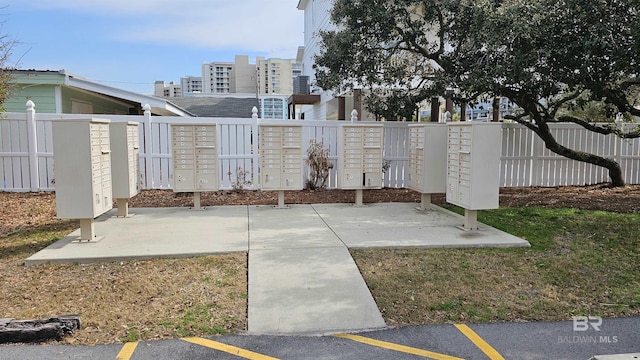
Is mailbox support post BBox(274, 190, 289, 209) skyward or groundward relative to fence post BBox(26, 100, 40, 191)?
groundward

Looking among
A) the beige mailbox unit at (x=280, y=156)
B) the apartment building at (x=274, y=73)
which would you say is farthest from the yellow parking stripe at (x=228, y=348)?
the apartment building at (x=274, y=73)

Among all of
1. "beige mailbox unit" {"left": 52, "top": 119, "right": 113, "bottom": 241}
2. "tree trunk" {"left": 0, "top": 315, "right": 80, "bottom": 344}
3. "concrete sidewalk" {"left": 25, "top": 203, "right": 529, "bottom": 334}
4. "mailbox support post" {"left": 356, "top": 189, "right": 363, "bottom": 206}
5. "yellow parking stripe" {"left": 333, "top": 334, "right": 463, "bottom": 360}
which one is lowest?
"yellow parking stripe" {"left": 333, "top": 334, "right": 463, "bottom": 360}

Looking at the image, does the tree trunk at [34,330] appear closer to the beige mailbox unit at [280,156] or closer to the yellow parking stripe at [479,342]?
the yellow parking stripe at [479,342]

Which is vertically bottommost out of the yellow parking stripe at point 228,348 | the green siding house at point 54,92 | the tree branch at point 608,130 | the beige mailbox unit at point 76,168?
the yellow parking stripe at point 228,348

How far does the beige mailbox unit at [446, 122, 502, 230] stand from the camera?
255 inches

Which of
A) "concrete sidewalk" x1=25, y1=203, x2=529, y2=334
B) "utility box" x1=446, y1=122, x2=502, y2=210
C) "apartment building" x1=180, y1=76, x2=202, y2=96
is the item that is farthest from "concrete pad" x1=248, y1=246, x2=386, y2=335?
"apartment building" x1=180, y1=76, x2=202, y2=96

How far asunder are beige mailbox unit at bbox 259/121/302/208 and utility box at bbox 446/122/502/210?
3162mm

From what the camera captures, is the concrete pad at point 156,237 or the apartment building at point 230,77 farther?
the apartment building at point 230,77

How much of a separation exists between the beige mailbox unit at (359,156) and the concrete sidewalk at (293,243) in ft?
1.69

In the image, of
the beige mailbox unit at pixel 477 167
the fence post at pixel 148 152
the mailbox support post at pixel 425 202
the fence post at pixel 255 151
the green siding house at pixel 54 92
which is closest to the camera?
the beige mailbox unit at pixel 477 167

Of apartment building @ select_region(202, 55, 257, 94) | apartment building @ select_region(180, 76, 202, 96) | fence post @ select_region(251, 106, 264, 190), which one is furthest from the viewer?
apartment building @ select_region(180, 76, 202, 96)

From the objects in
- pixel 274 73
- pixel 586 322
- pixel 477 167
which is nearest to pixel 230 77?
pixel 274 73

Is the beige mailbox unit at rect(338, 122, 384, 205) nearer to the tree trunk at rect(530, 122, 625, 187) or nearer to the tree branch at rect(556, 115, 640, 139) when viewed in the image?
the tree trunk at rect(530, 122, 625, 187)

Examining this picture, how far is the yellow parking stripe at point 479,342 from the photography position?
11.5 feet
